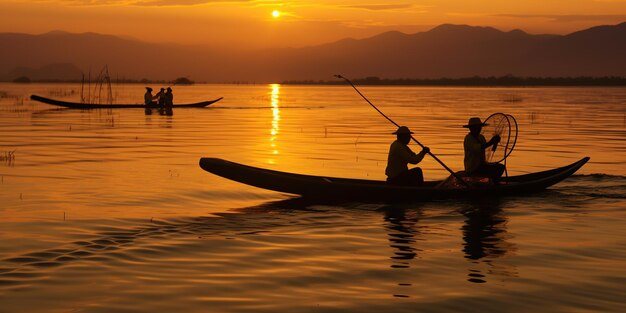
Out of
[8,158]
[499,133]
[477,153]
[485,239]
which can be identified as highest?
[499,133]

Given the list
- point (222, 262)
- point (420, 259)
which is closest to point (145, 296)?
point (222, 262)

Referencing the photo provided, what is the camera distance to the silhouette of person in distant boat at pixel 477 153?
1672cm

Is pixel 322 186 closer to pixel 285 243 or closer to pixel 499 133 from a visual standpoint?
pixel 499 133

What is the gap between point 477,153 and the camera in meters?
17.0

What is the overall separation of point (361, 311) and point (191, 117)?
42202mm

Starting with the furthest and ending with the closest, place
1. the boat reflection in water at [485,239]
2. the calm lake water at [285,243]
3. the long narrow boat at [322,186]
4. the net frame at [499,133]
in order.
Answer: the net frame at [499,133] → the long narrow boat at [322,186] → the boat reflection in water at [485,239] → the calm lake water at [285,243]

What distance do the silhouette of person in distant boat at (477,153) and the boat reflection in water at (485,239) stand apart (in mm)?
596

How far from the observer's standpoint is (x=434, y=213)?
15.6m

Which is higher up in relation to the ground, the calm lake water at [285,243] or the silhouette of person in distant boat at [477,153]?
the silhouette of person in distant boat at [477,153]

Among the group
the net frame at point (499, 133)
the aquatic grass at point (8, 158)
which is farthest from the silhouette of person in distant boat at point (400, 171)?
the aquatic grass at point (8, 158)

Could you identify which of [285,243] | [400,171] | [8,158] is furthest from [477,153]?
[8,158]

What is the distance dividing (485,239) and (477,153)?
4102 millimetres

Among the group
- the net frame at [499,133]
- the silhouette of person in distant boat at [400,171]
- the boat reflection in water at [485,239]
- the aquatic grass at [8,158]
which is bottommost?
the boat reflection in water at [485,239]

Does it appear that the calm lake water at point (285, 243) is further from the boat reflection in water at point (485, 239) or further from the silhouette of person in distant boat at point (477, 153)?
the silhouette of person in distant boat at point (477, 153)
